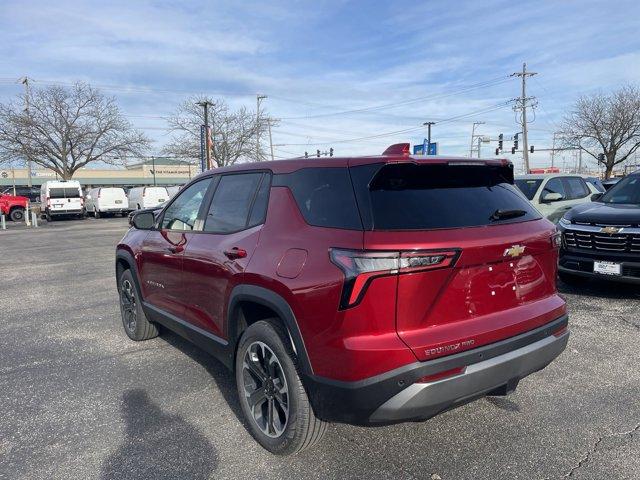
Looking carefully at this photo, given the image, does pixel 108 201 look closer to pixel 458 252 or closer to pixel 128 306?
pixel 128 306

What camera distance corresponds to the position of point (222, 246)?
3.26 m

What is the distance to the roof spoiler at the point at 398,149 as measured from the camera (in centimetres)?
286

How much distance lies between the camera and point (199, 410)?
3.48 meters

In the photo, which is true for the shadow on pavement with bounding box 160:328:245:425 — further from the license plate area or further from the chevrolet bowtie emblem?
the license plate area

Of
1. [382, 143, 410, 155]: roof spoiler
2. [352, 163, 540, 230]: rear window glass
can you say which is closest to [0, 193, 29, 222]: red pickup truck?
[382, 143, 410, 155]: roof spoiler

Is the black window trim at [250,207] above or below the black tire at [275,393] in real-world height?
above

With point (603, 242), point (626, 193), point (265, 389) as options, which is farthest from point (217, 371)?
point (626, 193)

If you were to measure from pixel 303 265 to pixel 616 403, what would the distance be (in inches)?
102

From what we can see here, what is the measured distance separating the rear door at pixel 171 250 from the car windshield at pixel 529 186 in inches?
323

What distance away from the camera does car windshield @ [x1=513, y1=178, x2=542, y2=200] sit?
10.3 metres

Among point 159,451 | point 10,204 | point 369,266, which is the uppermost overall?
point 10,204

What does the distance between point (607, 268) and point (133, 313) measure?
5563 millimetres

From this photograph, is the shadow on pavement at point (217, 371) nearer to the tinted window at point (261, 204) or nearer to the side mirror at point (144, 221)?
the side mirror at point (144, 221)

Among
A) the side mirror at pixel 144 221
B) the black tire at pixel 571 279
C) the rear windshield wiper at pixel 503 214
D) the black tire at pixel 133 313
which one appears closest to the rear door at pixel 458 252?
the rear windshield wiper at pixel 503 214
